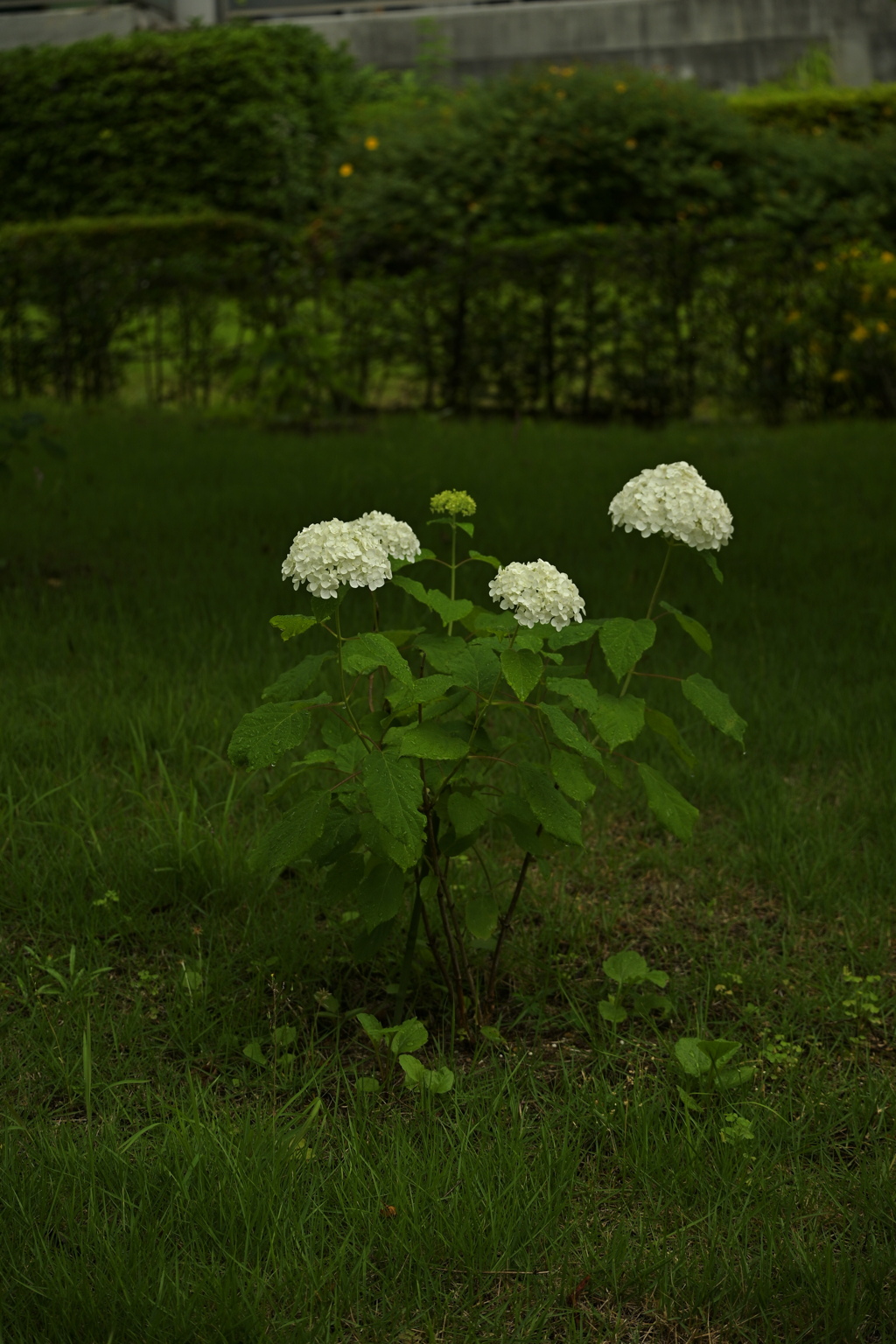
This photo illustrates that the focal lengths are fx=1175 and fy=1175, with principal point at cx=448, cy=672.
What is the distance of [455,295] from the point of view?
8.52 m

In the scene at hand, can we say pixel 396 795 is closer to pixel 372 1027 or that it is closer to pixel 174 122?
pixel 372 1027

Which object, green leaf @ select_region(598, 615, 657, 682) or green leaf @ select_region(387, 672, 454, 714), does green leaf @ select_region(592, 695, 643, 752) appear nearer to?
green leaf @ select_region(598, 615, 657, 682)

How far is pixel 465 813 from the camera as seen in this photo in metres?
2.05

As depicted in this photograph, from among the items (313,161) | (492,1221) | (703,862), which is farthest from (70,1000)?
(313,161)

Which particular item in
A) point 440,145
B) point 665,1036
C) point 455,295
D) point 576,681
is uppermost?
point 440,145

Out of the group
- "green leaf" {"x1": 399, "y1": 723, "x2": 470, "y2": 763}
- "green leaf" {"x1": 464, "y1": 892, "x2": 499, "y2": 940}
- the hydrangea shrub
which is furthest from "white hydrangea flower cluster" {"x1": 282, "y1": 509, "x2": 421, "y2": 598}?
"green leaf" {"x1": 464, "y1": 892, "x2": 499, "y2": 940}

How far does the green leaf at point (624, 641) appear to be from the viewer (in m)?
1.98

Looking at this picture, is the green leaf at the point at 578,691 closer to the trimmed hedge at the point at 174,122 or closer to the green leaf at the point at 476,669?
the green leaf at the point at 476,669

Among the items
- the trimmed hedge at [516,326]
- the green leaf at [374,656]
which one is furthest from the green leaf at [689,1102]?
the trimmed hedge at [516,326]

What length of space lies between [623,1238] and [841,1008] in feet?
2.71

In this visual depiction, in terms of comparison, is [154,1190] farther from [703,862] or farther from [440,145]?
[440,145]

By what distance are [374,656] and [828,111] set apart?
45.2 ft

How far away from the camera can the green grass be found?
5.53 feet

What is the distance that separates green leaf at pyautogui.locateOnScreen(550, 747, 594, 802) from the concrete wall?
710 inches
